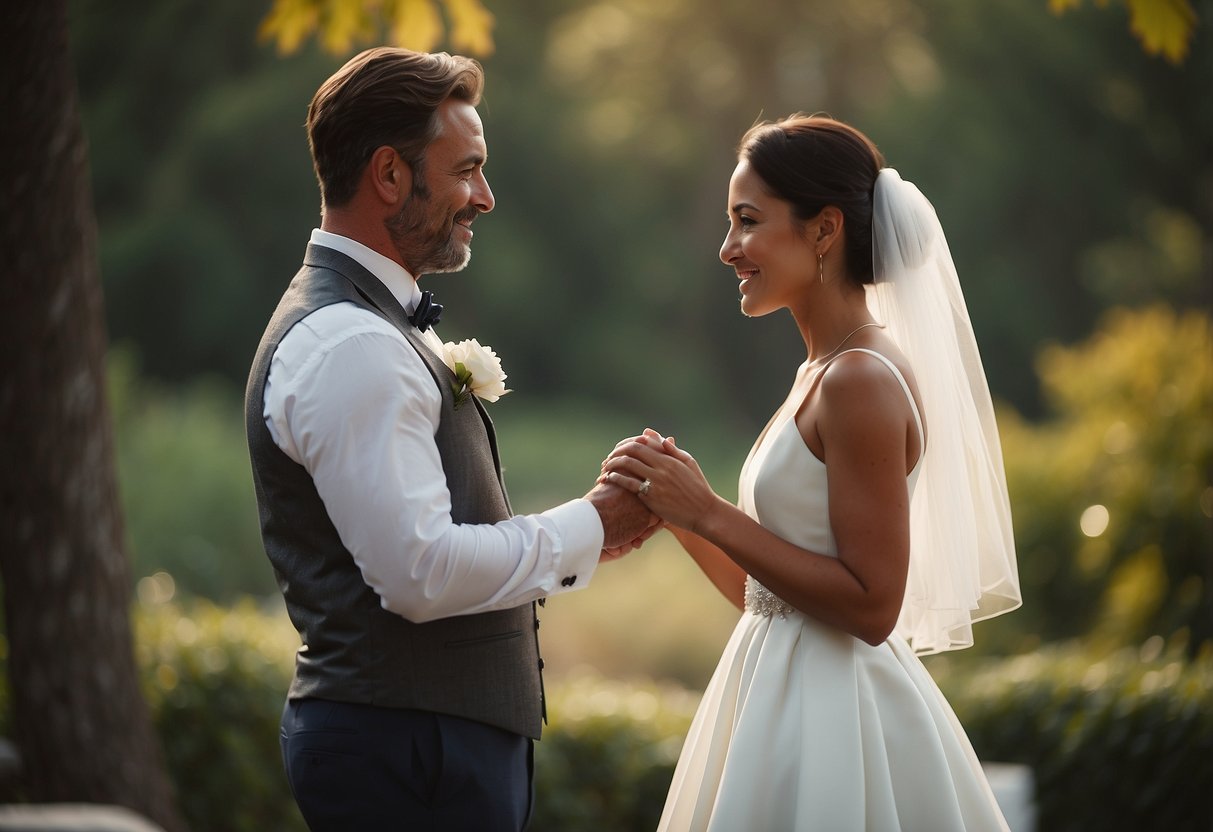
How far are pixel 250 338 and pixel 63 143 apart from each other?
23.1 m

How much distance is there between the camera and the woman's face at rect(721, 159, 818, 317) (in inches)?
115

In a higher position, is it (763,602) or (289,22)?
(289,22)

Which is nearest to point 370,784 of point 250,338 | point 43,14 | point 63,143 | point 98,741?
point 98,741

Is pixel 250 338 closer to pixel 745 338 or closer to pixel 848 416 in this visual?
pixel 745 338

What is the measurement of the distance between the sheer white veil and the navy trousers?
122 cm

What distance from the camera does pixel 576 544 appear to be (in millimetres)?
2514

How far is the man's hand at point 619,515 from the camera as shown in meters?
2.67

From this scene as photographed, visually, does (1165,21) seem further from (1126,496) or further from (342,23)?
(1126,496)

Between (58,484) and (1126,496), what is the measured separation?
546 centimetres

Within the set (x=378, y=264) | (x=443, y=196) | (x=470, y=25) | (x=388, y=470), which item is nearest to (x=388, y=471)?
(x=388, y=470)

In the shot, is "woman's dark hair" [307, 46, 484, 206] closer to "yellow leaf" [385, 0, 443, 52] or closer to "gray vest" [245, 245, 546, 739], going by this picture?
"gray vest" [245, 245, 546, 739]

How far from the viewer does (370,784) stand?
2467mm

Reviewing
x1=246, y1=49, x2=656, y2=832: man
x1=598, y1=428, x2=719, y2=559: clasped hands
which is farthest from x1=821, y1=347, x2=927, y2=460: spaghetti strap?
x1=246, y1=49, x2=656, y2=832: man

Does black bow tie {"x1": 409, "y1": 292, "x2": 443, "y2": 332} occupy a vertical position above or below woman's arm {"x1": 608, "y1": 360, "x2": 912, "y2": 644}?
above
